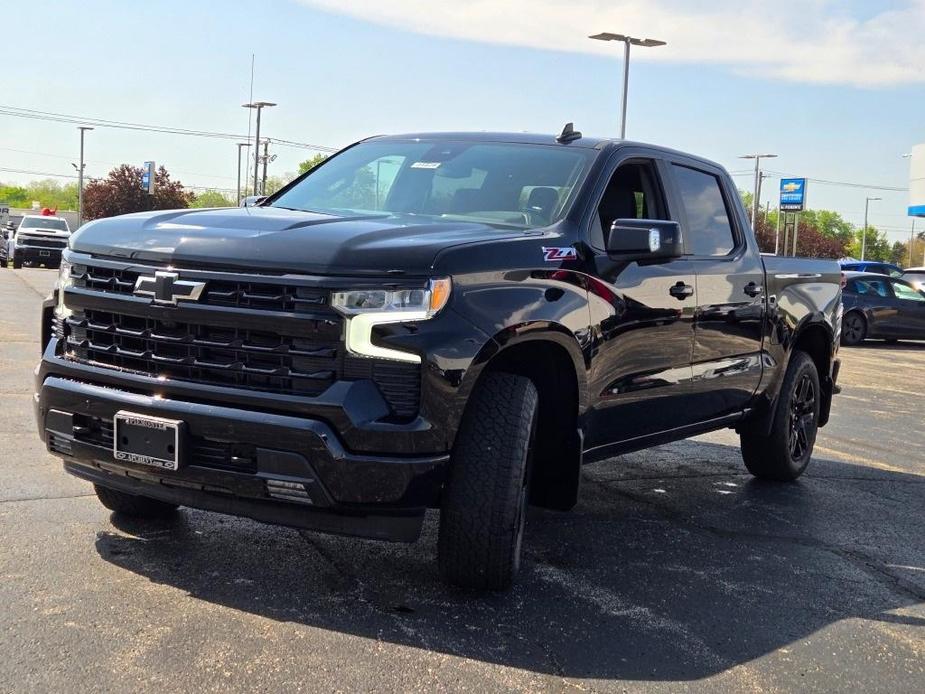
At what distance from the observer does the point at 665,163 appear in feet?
19.0

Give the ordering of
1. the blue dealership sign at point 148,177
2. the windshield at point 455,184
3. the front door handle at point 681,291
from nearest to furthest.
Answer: the windshield at point 455,184, the front door handle at point 681,291, the blue dealership sign at point 148,177

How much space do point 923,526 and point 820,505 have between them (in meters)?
0.59

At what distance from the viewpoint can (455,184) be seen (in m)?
5.23

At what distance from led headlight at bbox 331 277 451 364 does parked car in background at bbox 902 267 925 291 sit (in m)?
20.5

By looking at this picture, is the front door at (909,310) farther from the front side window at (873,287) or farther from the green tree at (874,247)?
the green tree at (874,247)

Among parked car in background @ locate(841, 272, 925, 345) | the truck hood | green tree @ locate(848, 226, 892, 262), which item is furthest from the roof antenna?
green tree @ locate(848, 226, 892, 262)

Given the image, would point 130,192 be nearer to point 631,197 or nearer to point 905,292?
point 905,292

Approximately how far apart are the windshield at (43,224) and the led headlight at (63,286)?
3191 centimetres

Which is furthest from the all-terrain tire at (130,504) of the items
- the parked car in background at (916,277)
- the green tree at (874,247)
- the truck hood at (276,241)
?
the green tree at (874,247)

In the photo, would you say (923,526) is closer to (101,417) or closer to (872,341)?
(101,417)

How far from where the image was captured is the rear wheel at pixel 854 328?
840 inches

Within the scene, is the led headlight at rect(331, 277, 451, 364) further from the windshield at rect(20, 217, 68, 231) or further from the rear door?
the windshield at rect(20, 217, 68, 231)

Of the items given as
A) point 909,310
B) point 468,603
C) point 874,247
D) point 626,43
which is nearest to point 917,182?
point 626,43

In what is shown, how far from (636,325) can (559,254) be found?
704 mm
